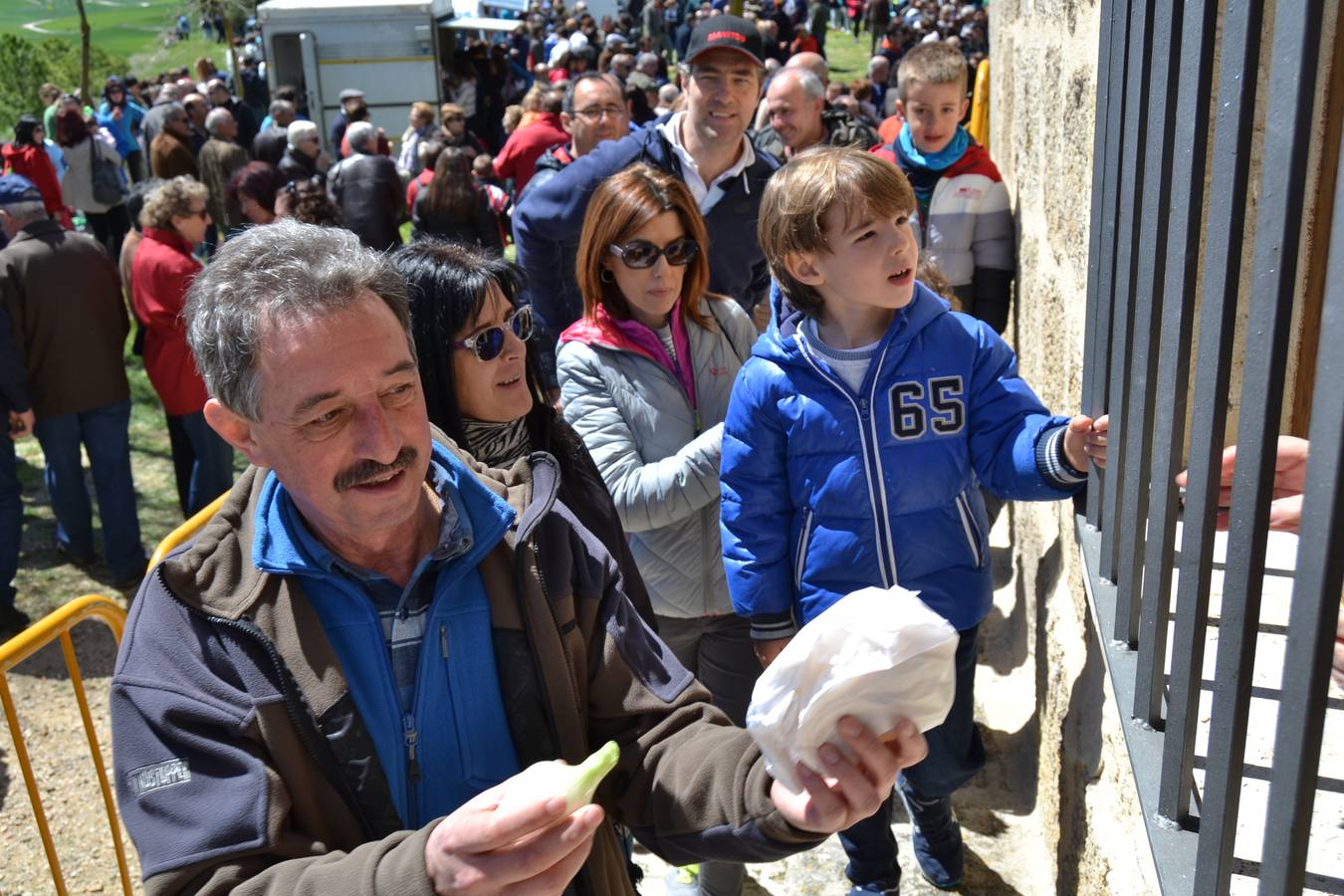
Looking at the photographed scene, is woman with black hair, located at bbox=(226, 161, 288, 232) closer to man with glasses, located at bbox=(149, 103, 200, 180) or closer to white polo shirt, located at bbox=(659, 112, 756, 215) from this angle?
man with glasses, located at bbox=(149, 103, 200, 180)

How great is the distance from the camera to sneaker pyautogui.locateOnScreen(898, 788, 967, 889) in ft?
9.95

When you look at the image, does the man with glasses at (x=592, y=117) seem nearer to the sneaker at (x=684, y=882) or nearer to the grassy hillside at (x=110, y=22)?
the sneaker at (x=684, y=882)

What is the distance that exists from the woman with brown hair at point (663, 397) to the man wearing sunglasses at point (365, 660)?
1083 mm

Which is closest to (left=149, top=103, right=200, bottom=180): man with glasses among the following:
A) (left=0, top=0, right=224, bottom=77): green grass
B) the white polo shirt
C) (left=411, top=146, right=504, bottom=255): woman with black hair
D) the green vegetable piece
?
(left=411, top=146, right=504, bottom=255): woman with black hair

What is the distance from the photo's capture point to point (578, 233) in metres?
4.23

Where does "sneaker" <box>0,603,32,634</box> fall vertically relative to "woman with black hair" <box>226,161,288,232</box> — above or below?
below

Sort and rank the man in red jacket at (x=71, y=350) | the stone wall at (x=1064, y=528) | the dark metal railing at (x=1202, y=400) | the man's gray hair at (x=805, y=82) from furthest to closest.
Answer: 1. the man in red jacket at (x=71, y=350)
2. the man's gray hair at (x=805, y=82)
3. the stone wall at (x=1064, y=528)
4. the dark metal railing at (x=1202, y=400)

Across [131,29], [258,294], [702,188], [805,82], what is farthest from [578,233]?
[131,29]

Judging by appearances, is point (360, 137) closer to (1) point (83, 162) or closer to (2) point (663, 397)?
(1) point (83, 162)

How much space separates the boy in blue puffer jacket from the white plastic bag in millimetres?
1155

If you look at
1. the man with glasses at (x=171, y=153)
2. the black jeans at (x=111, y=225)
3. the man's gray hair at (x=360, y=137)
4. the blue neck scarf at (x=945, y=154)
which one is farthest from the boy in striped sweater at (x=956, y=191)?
the black jeans at (x=111, y=225)

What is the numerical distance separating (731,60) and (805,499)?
2.26m

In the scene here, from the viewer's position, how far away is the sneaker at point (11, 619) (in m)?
5.62

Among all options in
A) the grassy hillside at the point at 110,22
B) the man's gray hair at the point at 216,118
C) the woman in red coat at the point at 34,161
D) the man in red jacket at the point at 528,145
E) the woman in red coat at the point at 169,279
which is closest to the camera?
the woman in red coat at the point at 169,279
